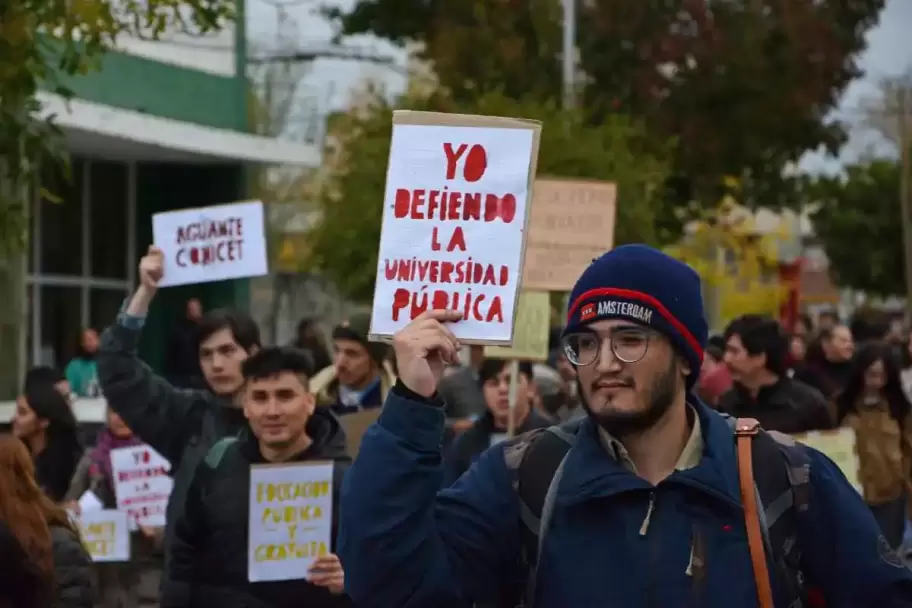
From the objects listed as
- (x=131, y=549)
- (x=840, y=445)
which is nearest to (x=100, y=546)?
(x=131, y=549)

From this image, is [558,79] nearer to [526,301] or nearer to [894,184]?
[526,301]

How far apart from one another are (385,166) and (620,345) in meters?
19.7

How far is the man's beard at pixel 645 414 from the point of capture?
12.1ft

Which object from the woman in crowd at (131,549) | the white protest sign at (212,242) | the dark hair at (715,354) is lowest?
the woman in crowd at (131,549)

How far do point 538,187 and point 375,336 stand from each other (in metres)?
7.34

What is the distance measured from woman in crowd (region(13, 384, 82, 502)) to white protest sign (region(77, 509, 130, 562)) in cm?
30

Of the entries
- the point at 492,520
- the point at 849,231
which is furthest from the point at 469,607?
the point at 849,231

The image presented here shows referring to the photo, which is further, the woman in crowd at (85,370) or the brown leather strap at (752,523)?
the woman in crowd at (85,370)

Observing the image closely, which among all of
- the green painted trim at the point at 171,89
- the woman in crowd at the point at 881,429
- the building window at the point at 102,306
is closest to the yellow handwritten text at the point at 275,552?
the woman in crowd at the point at 881,429

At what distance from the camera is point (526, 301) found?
11.4 m

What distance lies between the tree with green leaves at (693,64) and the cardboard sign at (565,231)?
16106 mm

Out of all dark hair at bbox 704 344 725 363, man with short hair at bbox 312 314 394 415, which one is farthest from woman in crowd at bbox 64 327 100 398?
man with short hair at bbox 312 314 394 415

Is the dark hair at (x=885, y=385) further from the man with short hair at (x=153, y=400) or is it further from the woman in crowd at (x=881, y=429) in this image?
the man with short hair at (x=153, y=400)

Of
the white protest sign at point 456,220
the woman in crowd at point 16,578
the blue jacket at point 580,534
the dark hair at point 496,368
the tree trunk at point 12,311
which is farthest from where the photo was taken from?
the tree trunk at point 12,311
